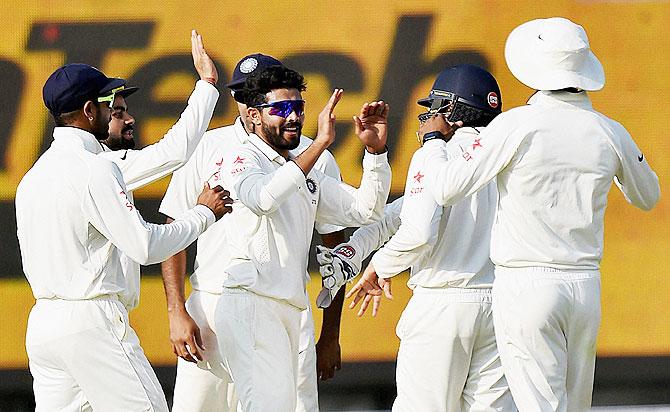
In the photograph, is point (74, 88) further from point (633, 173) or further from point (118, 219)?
point (633, 173)

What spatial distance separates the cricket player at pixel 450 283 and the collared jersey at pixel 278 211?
5.5 inches

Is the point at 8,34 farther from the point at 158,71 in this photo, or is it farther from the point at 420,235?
the point at 420,235

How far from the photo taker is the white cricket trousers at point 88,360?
437 centimetres

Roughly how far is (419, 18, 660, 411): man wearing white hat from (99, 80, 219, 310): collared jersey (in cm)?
120

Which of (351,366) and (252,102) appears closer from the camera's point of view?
(252,102)

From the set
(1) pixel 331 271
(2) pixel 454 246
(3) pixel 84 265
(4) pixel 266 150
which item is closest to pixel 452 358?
(2) pixel 454 246

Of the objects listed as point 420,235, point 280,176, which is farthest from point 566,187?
point 280,176

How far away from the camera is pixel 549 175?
425 centimetres

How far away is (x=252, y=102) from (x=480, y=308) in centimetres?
113

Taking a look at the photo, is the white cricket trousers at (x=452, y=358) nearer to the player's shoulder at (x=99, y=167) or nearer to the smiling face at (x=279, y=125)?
the smiling face at (x=279, y=125)

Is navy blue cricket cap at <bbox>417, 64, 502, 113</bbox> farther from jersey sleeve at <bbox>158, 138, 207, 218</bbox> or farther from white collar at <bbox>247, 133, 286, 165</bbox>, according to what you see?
jersey sleeve at <bbox>158, 138, 207, 218</bbox>

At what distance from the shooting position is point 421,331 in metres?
4.90

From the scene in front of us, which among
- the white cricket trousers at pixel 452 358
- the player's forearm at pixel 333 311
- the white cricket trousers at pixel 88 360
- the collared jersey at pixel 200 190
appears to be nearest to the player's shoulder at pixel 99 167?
the white cricket trousers at pixel 88 360

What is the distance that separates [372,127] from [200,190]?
3.26 feet
